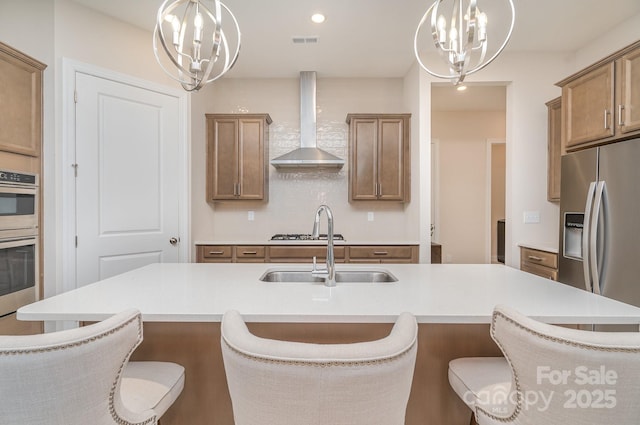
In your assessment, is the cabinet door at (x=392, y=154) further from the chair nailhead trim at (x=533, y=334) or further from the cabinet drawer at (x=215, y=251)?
the chair nailhead trim at (x=533, y=334)

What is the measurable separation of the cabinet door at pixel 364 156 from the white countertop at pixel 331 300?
2026 mm

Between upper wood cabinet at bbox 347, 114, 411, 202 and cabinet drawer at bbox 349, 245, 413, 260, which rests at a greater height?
upper wood cabinet at bbox 347, 114, 411, 202

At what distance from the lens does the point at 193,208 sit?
3.36 metres

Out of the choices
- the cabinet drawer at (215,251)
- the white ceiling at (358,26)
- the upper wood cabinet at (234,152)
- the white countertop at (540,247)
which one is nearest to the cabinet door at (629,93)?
the white ceiling at (358,26)

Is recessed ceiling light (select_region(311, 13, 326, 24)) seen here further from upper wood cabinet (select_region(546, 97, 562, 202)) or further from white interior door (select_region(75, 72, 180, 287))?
upper wood cabinet (select_region(546, 97, 562, 202))

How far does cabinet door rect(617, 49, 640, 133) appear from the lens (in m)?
2.17

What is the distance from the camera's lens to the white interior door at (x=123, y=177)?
2547mm

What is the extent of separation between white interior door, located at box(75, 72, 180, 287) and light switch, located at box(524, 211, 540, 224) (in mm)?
3456

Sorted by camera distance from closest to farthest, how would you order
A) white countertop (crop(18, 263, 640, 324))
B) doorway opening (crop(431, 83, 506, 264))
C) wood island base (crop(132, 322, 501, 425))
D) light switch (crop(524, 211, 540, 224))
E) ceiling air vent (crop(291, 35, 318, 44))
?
white countertop (crop(18, 263, 640, 324)) < wood island base (crop(132, 322, 501, 425)) < ceiling air vent (crop(291, 35, 318, 44)) < light switch (crop(524, 211, 540, 224)) < doorway opening (crop(431, 83, 506, 264))

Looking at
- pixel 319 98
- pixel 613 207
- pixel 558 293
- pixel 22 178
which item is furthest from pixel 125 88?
pixel 613 207

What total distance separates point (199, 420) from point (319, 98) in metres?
3.51

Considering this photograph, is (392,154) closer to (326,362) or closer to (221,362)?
(221,362)

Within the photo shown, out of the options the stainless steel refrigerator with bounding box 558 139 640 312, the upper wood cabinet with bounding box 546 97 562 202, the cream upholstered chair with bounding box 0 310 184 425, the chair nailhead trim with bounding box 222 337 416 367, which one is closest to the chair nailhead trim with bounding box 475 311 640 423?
the chair nailhead trim with bounding box 222 337 416 367

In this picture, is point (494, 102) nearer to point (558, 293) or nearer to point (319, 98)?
point (319, 98)
